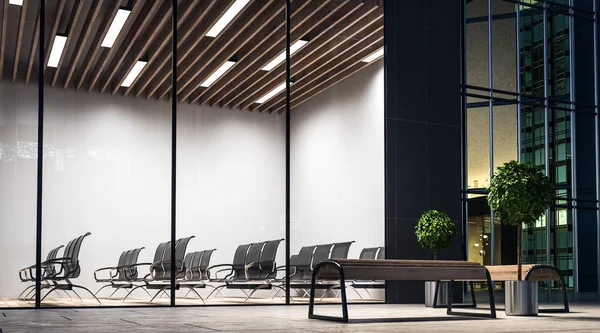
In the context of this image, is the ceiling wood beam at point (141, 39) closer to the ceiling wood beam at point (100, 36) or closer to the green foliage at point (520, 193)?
the ceiling wood beam at point (100, 36)

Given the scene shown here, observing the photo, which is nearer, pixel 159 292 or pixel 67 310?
pixel 67 310

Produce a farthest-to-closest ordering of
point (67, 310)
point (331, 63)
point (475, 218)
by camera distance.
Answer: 1. point (475, 218)
2. point (331, 63)
3. point (67, 310)

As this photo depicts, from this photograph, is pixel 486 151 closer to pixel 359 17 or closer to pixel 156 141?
pixel 359 17

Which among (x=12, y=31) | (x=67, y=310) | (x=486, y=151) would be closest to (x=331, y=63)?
(x=486, y=151)

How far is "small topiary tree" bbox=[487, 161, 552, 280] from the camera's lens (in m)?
8.13

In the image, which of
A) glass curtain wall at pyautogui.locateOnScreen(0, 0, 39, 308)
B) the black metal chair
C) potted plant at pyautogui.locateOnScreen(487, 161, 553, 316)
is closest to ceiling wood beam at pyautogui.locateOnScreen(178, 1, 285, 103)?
glass curtain wall at pyautogui.locateOnScreen(0, 0, 39, 308)

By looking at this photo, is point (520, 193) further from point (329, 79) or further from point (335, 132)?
point (329, 79)

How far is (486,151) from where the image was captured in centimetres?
1220

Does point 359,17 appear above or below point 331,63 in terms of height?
above

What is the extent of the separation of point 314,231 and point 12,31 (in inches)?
182

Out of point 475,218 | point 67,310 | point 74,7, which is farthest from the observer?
point 475,218

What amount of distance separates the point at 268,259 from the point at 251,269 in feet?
1.17

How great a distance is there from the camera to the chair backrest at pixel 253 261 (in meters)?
9.39

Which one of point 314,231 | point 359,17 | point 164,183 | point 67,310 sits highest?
point 359,17
